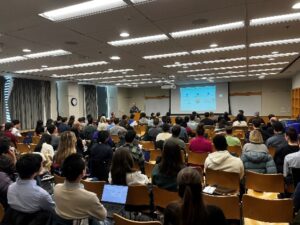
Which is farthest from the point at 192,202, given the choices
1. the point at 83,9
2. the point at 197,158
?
the point at 197,158

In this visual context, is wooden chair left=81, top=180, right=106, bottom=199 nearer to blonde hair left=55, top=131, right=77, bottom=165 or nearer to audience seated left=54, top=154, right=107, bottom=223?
audience seated left=54, top=154, right=107, bottom=223

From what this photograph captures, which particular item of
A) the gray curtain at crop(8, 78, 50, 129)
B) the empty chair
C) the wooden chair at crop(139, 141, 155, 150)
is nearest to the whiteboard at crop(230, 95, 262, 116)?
the gray curtain at crop(8, 78, 50, 129)

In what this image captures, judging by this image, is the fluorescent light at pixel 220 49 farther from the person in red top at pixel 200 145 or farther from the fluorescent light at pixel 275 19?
the person in red top at pixel 200 145

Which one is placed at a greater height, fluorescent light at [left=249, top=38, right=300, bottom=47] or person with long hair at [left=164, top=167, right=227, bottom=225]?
fluorescent light at [left=249, top=38, right=300, bottom=47]

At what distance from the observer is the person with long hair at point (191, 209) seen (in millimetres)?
1718

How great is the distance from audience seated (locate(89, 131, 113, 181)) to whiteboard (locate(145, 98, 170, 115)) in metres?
18.6

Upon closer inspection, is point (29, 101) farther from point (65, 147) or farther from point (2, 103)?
point (65, 147)

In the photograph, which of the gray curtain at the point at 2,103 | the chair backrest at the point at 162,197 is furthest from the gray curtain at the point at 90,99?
the chair backrest at the point at 162,197

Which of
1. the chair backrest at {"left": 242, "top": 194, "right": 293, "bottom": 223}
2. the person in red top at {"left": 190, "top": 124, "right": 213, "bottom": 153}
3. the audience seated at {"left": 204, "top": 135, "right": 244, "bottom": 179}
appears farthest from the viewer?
the person in red top at {"left": 190, "top": 124, "right": 213, "bottom": 153}

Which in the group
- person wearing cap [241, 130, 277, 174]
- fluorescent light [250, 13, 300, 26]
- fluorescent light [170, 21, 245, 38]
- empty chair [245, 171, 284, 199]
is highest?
fluorescent light [250, 13, 300, 26]

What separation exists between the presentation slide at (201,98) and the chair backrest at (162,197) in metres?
18.0

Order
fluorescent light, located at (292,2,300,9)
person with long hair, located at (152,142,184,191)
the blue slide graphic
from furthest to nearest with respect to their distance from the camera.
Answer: the blue slide graphic
fluorescent light, located at (292,2,300,9)
person with long hair, located at (152,142,184,191)

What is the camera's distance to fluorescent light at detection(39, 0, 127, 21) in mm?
3982

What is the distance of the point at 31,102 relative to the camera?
13.9m
